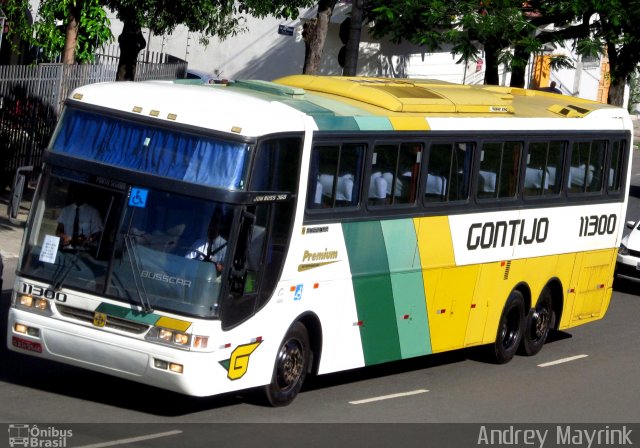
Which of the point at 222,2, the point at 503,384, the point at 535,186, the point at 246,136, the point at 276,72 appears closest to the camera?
the point at 246,136

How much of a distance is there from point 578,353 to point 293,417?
6382 mm

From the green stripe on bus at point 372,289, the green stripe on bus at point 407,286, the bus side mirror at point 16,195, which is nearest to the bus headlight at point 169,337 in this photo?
the bus side mirror at point 16,195

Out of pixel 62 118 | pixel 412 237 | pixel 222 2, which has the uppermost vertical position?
pixel 222 2

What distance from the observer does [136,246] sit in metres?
10.3

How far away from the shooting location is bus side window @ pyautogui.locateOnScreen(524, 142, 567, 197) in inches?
590

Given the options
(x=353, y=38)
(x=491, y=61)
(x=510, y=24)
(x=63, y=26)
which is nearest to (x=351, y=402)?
(x=353, y=38)

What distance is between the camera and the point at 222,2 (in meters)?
21.9

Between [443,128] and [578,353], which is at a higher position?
[443,128]

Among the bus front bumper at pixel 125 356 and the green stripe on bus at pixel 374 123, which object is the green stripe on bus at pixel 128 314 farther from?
the green stripe on bus at pixel 374 123

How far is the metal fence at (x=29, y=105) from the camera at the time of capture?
2125 cm

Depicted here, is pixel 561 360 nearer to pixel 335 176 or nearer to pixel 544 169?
pixel 544 169
